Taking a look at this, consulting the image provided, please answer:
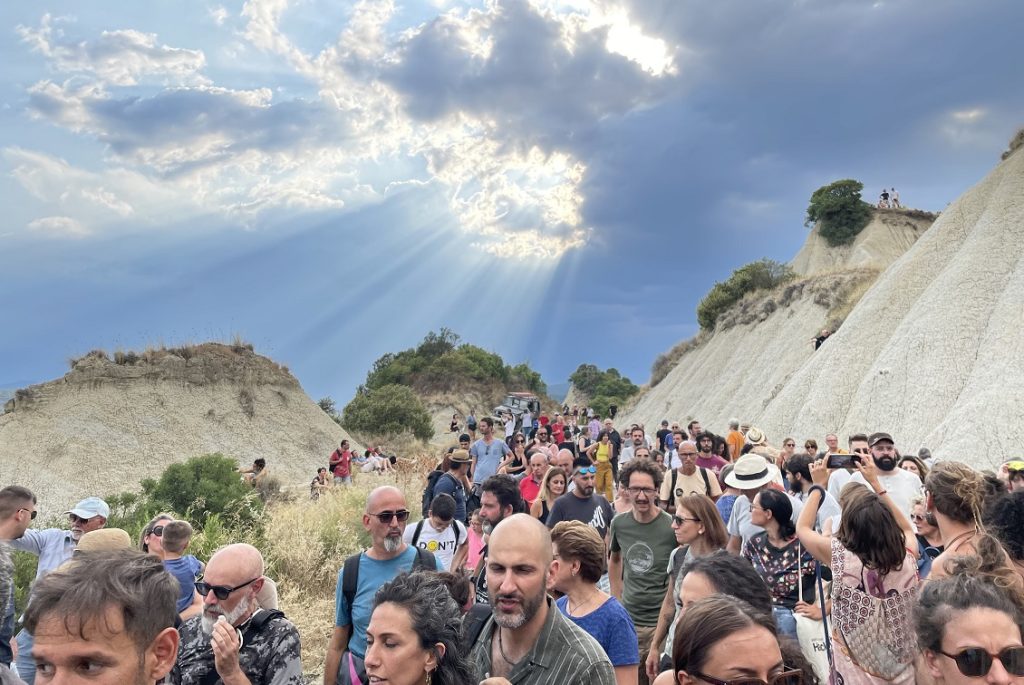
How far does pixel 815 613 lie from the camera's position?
4.17 metres

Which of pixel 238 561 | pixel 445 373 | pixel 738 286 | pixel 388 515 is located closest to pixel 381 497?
pixel 388 515

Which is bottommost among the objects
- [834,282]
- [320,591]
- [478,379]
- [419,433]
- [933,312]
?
[320,591]

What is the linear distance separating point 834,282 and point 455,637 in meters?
38.1

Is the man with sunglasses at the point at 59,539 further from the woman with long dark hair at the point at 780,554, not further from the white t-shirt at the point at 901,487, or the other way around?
the white t-shirt at the point at 901,487

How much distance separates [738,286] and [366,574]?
146 feet

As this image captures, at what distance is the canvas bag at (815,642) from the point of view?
402 centimetres

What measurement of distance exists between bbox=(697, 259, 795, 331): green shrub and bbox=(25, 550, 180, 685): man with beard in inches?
1775

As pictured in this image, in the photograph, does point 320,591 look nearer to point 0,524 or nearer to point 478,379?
point 0,524

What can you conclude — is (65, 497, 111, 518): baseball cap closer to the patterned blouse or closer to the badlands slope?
the patterned blouse

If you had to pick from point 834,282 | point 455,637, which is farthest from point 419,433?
point 455,637

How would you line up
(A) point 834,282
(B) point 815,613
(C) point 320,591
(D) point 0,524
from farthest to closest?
(A) point 834,282 < (C) point 320,591 < (D) point 0,524 < (B) point 815,613

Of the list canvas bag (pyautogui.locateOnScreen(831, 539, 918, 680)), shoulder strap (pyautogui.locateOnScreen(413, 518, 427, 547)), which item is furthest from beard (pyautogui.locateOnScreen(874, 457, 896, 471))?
shoulder strap (pyautogui.locateOnScreen(413, 518, 427, 547))

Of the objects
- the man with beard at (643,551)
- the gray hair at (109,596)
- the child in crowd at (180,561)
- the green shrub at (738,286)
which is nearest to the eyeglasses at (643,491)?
the man with beard at (643,551)

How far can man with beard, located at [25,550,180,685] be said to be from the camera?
6.82 ft
